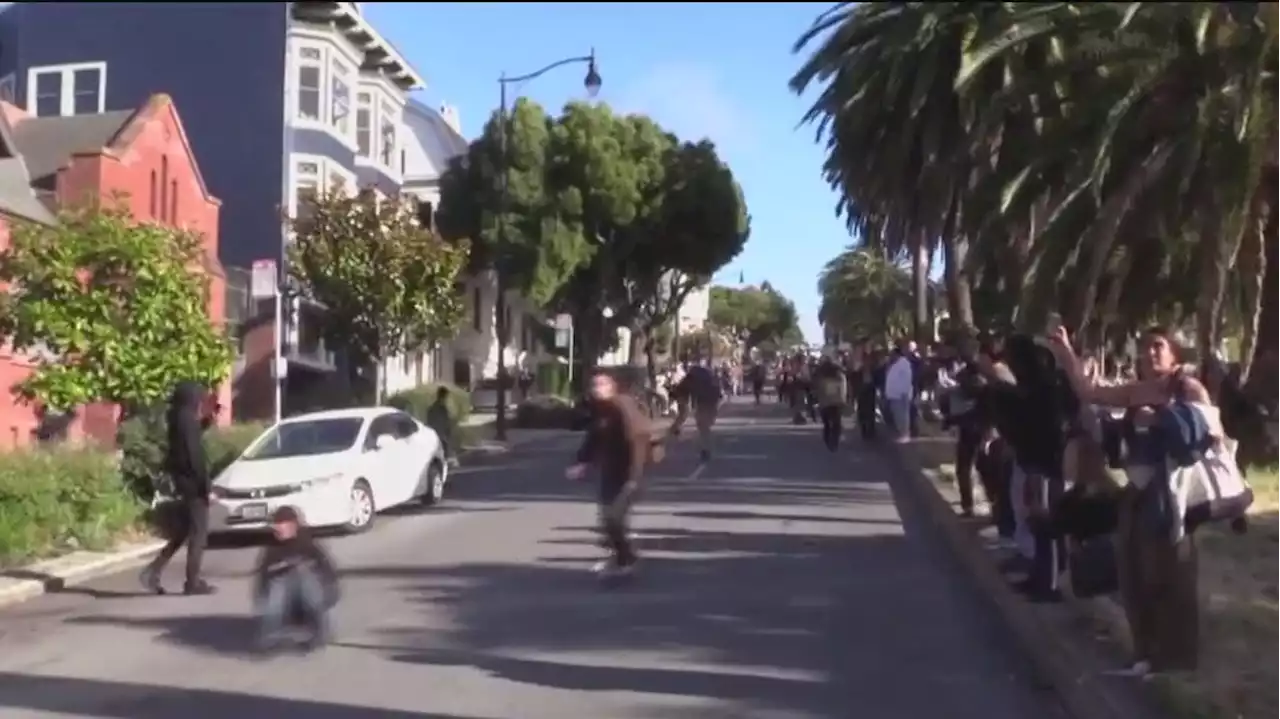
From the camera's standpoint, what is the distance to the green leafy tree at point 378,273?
3628cm

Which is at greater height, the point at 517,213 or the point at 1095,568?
the point at 517,213

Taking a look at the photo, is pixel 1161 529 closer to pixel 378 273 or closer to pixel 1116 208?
pixel 1116 208

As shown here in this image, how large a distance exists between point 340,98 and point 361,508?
90.5 feet

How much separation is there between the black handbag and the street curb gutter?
39 cm

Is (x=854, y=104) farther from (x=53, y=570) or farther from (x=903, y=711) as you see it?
(x=903, y=711)

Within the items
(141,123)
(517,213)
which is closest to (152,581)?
(141,123)

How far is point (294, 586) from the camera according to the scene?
459 inches

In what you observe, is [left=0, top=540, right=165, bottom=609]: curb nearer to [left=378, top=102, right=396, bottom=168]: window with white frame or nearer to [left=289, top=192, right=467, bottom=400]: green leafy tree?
[left=289, top=192, right=467, bottom=400]: green leafy tree

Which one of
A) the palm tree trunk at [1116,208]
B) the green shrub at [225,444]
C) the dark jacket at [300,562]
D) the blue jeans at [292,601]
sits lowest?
the blue jeans at [292,601]

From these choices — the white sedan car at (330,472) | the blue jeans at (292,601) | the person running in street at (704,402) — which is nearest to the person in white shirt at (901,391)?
the person running in street at (704,402)

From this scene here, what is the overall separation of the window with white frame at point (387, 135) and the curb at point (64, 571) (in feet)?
108

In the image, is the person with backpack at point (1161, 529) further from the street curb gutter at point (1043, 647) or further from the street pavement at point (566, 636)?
the street pavement at point (566, 636)

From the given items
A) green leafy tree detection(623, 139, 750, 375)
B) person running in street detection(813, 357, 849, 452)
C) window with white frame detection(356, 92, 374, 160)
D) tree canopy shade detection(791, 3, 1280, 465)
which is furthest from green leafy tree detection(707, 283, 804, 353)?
tree canopy shade detection(791, 3, 1280, 465)

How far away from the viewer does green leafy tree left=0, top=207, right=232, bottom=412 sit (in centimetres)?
2148
